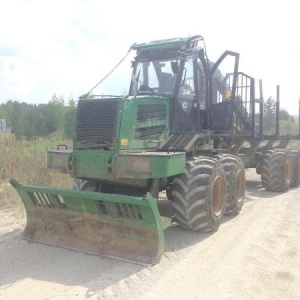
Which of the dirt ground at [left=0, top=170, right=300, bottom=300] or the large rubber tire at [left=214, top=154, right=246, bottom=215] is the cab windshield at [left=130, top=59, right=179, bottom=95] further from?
the dirt ground at [left=0, top=170, right=300, bottom=300]

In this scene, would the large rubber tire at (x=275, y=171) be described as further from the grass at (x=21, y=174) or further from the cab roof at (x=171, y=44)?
the grass at (x=21, y=174)

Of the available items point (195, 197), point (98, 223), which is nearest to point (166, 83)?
point (195, 197)

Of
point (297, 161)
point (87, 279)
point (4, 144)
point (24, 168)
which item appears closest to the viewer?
point (87, 279)

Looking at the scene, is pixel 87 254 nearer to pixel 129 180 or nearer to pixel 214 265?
pixel 129 180

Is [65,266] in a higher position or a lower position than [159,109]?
lower

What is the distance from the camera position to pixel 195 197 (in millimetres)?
5629

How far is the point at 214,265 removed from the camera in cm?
470

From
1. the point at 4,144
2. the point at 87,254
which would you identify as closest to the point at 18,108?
the point at 4,144

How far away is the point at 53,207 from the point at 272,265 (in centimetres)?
319

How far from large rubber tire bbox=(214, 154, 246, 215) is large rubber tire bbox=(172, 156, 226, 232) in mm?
1002

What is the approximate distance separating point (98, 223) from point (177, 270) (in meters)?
1.33

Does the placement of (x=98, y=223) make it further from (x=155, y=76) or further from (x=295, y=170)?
(x=295, y=170)

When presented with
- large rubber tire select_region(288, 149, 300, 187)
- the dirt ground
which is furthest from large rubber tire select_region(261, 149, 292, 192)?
the dirt ground

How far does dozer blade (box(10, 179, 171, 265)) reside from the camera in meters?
4.80
